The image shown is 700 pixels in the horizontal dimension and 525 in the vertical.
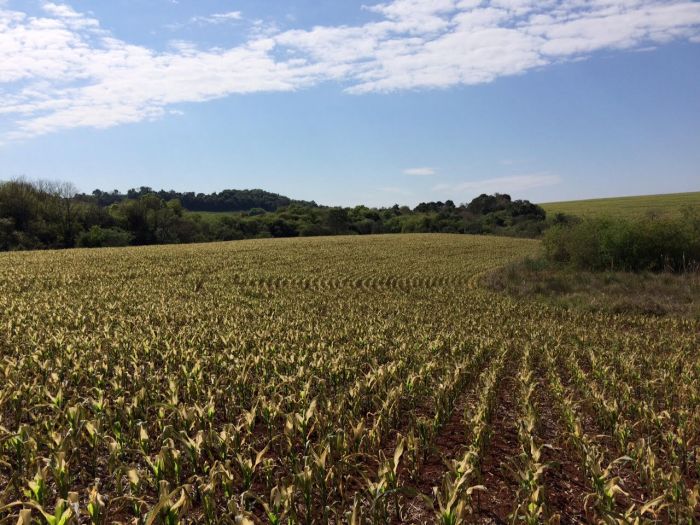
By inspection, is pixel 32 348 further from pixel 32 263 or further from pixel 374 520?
pixel 32 263

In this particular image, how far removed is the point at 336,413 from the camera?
20.0 feet

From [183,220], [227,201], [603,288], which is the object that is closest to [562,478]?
[603,288]

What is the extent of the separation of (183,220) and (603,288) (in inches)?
2773

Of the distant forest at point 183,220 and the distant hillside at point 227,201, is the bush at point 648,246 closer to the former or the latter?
the distant forest at point 183,220

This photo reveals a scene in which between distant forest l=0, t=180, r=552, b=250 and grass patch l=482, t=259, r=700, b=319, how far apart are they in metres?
55.7

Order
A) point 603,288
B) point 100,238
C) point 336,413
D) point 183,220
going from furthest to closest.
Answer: point 183,220
point 100,238
point 603,288
point 336,413

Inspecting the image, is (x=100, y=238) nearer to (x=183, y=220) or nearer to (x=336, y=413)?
(x=183, y=220)

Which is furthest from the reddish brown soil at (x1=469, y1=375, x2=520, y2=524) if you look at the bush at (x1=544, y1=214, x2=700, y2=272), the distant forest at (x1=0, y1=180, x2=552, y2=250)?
the distant forest at (x1=0, y1=180, x2=552, y2=250)

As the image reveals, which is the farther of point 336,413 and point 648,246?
point 648,246

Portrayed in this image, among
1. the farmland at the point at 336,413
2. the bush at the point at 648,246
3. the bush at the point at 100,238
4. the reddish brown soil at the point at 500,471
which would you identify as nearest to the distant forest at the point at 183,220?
the bush at the point at 100,238

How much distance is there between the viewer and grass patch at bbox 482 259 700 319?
1945cm

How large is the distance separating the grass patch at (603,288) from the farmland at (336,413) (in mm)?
2048

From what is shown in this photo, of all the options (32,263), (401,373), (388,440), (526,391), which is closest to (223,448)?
(388,440)

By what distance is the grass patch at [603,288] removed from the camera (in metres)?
19.5
